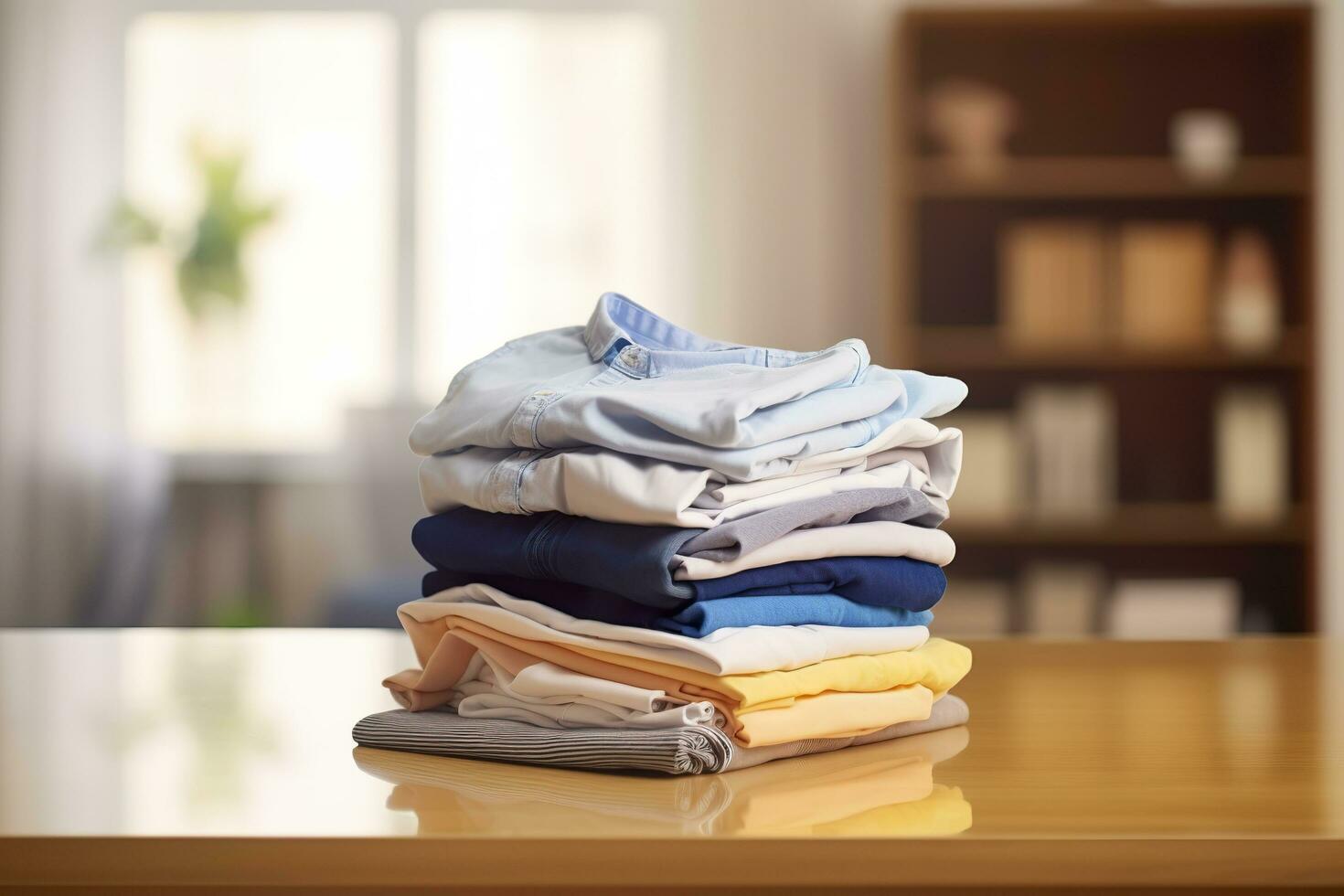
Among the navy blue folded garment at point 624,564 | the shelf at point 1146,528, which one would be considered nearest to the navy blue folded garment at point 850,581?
the navy blue folded garment at point 624,564

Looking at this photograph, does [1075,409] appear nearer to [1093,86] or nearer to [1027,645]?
[1093,86]

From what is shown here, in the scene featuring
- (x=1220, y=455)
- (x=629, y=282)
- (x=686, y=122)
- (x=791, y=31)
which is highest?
(x=791, y=31)

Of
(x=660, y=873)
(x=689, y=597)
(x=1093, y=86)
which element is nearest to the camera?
(x=660, y=873)

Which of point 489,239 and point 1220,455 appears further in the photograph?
point 489,239

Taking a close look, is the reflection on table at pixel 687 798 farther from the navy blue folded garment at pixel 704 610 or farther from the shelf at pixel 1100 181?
the shelf at pixel 1100 181

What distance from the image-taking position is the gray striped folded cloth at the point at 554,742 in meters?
0.57

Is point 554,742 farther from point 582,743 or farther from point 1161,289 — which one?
point 1161,289

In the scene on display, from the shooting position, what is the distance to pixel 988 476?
3275mm

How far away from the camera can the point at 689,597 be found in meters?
0.60

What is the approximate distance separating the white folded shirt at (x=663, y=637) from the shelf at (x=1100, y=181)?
2.72 metres

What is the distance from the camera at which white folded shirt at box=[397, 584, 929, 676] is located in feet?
1.94

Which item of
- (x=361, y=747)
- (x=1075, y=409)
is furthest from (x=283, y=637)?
(x=1075, y=409)

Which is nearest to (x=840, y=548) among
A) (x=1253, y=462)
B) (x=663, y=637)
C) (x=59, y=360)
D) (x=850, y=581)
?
(x=850, y=581)

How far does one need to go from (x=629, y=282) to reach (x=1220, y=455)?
1.66 meters
